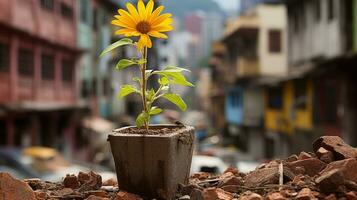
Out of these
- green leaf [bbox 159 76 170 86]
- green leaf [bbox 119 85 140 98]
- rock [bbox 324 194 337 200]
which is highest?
green leaf [bbox 159 76 170 86]

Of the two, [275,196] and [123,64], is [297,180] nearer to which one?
[275,196]

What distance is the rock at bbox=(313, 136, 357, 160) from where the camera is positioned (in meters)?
2.37

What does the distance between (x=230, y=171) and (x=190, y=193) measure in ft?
2.00

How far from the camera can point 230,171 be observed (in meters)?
2.70

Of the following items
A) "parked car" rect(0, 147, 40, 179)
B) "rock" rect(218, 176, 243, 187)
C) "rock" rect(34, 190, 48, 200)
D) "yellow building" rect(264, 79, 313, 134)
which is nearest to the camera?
"rock" rect(34, 190, 48, 200)

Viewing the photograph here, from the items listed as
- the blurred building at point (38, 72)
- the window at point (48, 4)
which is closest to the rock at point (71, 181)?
the blurred building at point (38, 72)

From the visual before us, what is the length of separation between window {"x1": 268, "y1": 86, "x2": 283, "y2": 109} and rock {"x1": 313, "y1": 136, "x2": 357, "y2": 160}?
2288cm

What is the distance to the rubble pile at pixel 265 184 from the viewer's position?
2.04 metres

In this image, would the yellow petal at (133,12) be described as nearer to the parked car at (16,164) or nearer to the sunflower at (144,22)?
the sunflower at (144,22)

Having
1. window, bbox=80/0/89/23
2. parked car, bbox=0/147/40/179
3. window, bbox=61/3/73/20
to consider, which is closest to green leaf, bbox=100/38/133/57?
parked car, bbox=0/147/40/179

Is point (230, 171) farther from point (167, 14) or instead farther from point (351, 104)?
point (351, 104)

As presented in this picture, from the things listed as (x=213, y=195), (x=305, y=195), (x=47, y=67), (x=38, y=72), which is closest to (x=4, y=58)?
(x=38, y=72)

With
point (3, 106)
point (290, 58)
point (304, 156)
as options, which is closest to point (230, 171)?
point (304, 156)

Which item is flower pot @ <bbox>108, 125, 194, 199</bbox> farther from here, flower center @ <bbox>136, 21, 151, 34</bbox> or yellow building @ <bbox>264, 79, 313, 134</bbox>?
yellow building @ <bbox>264, 79, 313, 134</bbox>
